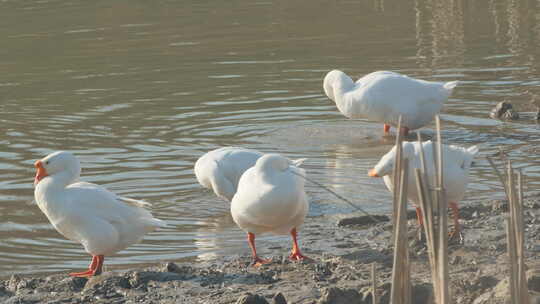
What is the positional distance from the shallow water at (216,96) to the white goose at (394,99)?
420mm

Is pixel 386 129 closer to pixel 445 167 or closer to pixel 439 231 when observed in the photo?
pixel 445 167

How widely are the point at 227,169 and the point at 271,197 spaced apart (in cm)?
190

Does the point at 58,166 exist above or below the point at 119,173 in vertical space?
above

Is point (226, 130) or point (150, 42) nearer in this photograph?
point (226, 130)

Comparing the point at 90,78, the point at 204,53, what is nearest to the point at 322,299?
the point at 90,78

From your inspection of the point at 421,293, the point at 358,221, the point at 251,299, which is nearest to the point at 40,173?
the point at 251,299

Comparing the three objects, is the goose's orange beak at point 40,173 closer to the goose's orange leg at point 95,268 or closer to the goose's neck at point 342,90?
the goose's orange leg at point 95,268

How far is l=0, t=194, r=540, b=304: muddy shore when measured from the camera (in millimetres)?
5828

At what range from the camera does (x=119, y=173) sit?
10562 mm

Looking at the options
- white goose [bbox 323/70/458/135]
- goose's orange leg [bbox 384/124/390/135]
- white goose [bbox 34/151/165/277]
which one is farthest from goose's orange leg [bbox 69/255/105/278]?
goose's orange leg [bbox 384/124/390/135]

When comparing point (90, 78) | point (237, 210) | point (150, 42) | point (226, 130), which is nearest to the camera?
point (237, 210)

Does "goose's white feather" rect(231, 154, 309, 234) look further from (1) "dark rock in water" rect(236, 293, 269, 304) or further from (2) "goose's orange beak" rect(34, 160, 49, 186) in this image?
(2) "goose's orange beak" rect(34, 160, 49, 186)

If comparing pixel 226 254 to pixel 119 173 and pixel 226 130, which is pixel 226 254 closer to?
pixel 119 173

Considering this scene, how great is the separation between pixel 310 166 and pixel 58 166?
375 cm
